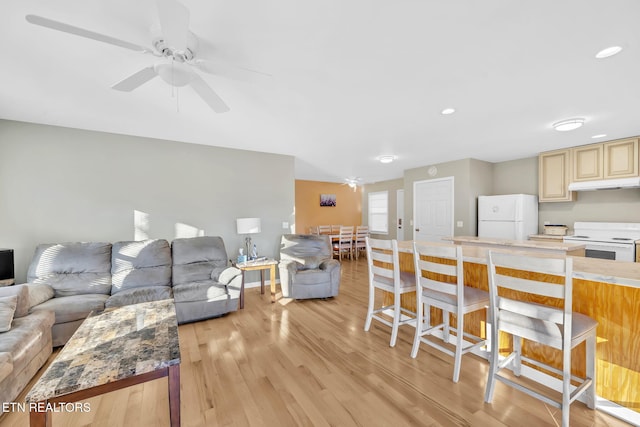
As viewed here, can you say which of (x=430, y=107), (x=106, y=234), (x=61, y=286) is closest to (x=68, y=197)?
(x=106, y=234)

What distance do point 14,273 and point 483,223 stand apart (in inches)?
279

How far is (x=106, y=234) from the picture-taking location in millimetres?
3492

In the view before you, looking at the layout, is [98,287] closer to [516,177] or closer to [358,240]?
[358,240]

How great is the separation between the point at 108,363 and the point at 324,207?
23.5 ft

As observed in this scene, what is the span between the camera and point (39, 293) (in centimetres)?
244

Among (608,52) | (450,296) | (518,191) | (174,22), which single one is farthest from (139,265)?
(518,191)

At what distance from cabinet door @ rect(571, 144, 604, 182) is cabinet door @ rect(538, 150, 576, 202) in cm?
10

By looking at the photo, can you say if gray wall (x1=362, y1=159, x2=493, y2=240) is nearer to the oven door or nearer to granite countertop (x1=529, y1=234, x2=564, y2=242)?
granite countertop (x1=529, y1=234, x2=564, y2=242)

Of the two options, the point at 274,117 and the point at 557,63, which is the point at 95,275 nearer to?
the point at 274,117

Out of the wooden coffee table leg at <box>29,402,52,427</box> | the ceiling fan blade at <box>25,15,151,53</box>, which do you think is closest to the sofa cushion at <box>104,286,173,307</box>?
the wooden coffee table leg at <box>29,402,52,427</box>

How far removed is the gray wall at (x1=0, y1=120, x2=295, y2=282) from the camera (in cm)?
308

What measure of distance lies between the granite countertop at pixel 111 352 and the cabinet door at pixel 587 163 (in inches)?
229

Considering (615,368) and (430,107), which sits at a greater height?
(430,107)

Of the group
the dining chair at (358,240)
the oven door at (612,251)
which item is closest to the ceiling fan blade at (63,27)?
the oven door at (612,251)
